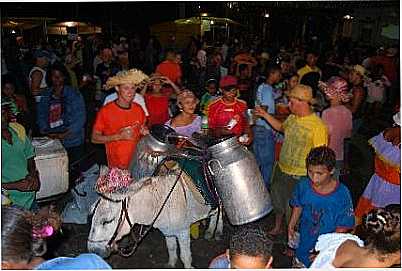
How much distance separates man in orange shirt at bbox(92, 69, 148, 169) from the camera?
16.0ft

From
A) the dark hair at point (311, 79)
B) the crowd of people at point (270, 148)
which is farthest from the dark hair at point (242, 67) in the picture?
the dark hair at point (311, 79)

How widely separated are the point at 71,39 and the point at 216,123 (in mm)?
11607

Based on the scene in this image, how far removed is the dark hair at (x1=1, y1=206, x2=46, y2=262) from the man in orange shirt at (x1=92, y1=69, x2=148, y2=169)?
2346mm

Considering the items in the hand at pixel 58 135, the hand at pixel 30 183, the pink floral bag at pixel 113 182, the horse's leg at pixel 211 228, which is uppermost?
the pink floral bag at pixel 113 182

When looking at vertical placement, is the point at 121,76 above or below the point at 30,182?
above

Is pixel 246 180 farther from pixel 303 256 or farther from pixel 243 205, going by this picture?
pixel 303 256

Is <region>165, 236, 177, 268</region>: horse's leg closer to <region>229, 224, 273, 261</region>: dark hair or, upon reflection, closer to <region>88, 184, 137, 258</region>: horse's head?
<region>88, 184, 137, 258</region>: horse's head

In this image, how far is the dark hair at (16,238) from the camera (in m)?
2.36

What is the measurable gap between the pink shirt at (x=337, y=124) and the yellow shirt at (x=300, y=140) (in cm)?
65

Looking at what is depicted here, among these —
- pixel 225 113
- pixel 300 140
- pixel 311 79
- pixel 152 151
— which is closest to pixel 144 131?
pixel 152 151

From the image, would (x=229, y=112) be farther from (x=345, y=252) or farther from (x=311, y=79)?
(x=345, y=252)

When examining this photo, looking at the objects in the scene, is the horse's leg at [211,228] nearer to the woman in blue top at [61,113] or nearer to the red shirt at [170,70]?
the woman in blue top at [61,113]

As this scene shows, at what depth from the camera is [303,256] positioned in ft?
13.4

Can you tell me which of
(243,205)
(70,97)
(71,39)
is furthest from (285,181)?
(71,39)
